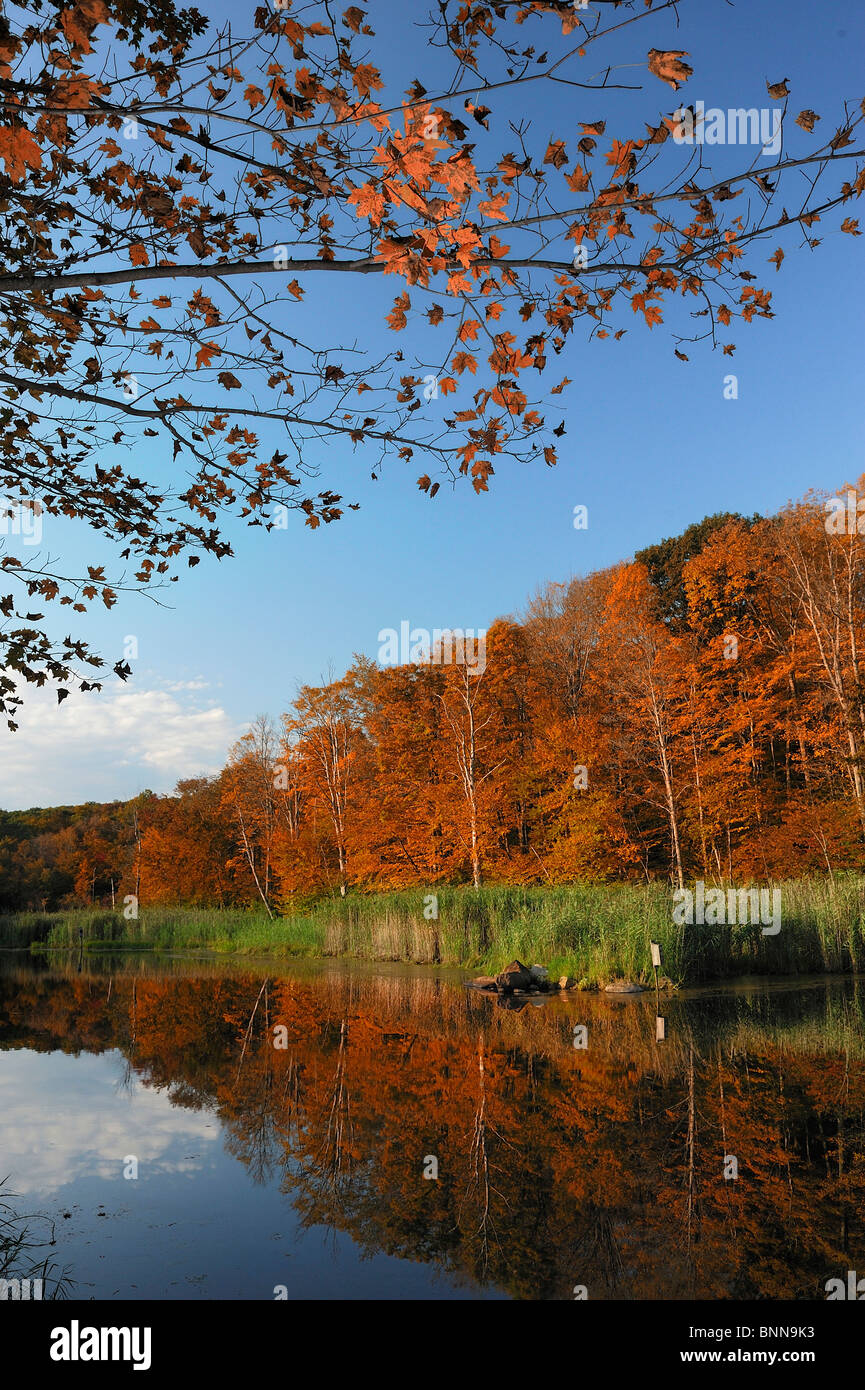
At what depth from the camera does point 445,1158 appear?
514 centimetres

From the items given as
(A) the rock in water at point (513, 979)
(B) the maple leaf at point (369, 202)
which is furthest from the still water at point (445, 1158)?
(B) the maple leaf at point (369, 202)

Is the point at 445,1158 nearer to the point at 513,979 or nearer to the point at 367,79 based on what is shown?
the point at 367,79

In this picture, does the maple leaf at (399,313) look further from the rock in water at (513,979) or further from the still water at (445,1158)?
the rock in water at (513,979)

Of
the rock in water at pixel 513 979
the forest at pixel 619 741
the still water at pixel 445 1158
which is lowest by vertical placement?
the rock in water at pixel 513 979

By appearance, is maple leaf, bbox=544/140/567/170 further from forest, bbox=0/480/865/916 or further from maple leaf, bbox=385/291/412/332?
forest, bbox=0/480/865/916

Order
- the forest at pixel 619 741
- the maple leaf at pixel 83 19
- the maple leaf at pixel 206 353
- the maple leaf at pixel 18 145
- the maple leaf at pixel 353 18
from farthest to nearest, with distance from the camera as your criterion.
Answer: the forest at pixel 619 741 → the maple leaf at pixel 206 353 → the maple leaf at pixel 353 18 → the maple leaf at pixel 18 145 → the maple leaf at pixel 83 19

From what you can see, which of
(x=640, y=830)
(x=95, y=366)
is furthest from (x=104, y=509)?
(x=640, y=830)

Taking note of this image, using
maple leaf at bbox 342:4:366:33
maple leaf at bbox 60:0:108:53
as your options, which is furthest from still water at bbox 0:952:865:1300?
maple leaf at bbox 342:4:366:33

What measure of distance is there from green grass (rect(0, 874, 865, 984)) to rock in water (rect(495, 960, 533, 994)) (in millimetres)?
756

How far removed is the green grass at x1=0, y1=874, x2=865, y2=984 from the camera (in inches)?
555

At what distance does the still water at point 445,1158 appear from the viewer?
3.75 meters

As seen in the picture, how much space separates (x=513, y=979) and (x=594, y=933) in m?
1.97

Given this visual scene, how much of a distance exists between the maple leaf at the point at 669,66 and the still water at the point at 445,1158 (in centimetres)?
478

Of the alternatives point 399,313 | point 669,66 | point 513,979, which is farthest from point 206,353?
point 513,979
